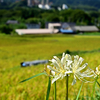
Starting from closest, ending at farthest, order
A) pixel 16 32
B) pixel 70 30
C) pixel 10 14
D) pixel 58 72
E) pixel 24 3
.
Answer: pixel 58 72, pixel 16 32, pixel 70 30, pixel 10 14, pixel 24 3

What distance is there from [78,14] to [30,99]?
79719 millimetres

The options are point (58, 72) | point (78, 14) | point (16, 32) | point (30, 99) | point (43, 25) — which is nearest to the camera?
point (58, 72)

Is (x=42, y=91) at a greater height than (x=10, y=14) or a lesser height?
greater

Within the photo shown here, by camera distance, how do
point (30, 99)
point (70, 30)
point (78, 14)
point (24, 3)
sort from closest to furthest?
point (30, 99) → point (70, 30) → point (78, 14) → point (24, 3)

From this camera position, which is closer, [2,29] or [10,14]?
[2,29]

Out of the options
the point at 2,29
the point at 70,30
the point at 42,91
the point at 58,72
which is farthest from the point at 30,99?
the point at 70,30

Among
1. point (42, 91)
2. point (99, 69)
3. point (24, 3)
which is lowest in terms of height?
point (24, 3)

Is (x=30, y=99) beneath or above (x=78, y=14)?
above

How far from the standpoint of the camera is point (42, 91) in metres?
2.14

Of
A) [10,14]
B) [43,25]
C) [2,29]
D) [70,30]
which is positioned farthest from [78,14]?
[2,29]

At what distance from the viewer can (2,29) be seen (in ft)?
151

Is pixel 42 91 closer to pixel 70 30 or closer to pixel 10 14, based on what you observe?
pixel 70 30

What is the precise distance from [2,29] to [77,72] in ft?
156

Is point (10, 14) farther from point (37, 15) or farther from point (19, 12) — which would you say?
point (37, 15)
